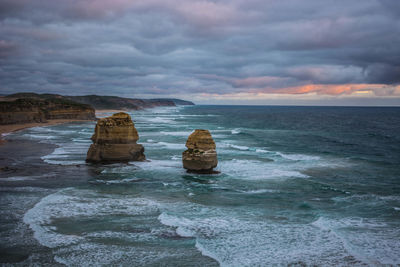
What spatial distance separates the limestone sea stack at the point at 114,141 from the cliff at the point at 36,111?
47885mm

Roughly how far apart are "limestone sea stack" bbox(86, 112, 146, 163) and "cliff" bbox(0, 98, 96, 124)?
4788 cm

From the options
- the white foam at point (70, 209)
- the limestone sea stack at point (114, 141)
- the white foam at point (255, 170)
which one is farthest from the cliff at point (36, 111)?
the white foam at point (70, 209)

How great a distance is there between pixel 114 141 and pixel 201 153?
7.89 meters

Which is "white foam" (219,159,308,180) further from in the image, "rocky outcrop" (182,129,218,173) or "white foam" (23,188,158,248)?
"white foam" (23,188,158,248)

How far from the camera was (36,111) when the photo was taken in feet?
234

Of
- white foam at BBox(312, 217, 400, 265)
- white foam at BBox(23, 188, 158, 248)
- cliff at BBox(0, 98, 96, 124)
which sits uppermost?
cliff at BBox(0, 98, 96, 124)

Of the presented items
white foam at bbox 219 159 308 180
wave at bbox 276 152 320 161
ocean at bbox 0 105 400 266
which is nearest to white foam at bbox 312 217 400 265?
ocean at bbox 0 105 400 266

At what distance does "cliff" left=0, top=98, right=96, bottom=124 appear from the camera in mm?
64875

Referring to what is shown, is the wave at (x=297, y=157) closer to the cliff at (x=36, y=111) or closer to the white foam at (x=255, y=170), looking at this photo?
the white foam at (x=255, y=170)

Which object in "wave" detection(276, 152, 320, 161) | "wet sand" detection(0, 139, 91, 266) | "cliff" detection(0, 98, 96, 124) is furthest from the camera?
"cliff" detection(0, 98, 96, 124)

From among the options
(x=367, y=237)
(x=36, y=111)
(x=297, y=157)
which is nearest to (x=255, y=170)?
(x=297, y=157)

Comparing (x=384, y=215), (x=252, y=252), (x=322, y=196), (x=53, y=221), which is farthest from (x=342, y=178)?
(x=53, y=221)

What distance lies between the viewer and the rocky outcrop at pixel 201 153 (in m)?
23.5

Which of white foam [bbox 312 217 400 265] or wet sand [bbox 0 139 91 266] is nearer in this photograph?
wet sand [bbox 0 139 91 266]
